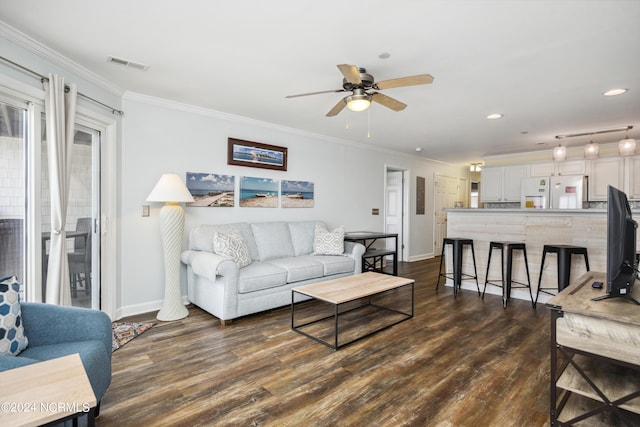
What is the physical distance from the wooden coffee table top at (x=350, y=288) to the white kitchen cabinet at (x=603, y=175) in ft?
15.7

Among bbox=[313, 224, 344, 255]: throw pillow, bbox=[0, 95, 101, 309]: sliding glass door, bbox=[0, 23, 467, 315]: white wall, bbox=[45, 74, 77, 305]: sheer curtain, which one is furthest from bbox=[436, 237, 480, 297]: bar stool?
bbox=[0, 95, 101, 309]: sliding glass door

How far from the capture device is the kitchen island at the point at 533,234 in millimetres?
3818

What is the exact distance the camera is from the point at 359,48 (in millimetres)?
2426

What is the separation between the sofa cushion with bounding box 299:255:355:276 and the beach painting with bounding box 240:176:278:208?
0.99 m

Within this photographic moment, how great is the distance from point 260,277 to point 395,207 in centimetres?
457

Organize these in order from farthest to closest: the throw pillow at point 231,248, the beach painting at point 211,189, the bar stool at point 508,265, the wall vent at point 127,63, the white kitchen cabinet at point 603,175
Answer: the white kitchen cabinet at point 603,175
the bar stool at point 508,265
the beach painting at point 211,189
the throw pillow at point 231,248
the wall vent at point 127,63

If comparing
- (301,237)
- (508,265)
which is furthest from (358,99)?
(508,265)

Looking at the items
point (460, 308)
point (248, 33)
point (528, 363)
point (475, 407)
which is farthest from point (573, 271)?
point (248, 33)

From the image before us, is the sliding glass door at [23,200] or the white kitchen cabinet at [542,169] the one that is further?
the white kitchen cabinet at [542,169]

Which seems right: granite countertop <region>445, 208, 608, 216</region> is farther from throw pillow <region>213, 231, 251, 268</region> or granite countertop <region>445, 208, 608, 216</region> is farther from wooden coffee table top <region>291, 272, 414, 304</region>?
throw pillow <region>213, 231, 251, 268</region>

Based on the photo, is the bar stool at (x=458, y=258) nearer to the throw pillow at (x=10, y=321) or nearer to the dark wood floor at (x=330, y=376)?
the dark wood floor at (x=330, y=376)

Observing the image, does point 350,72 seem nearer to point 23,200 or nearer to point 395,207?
point 23,200

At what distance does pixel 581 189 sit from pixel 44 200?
25.0 ft

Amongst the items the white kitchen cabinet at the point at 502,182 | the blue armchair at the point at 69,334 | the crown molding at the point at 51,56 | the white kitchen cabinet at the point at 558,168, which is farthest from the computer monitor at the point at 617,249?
the white kitchen cabinet at the point at 502,182
